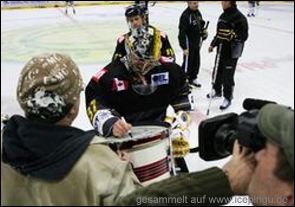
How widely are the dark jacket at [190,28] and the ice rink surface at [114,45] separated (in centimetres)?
49

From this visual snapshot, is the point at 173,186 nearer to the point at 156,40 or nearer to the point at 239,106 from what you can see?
the point at 156,40

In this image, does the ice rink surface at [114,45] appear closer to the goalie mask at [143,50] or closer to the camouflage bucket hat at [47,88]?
the goalie mask at [143,50]

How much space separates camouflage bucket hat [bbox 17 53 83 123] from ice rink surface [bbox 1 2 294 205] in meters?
1.63

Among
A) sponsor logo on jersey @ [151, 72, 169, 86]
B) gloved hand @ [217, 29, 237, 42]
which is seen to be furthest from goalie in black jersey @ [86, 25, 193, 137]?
gloved hand @ [217, 29, 237, 42]

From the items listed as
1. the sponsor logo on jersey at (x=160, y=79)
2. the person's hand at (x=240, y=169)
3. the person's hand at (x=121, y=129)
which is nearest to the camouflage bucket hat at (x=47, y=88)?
the person's hand at (x=240, y=169)

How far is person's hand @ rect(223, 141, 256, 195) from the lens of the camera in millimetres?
694

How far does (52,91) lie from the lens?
823mm

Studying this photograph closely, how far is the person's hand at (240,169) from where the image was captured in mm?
694

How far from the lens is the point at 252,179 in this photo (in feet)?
2.20

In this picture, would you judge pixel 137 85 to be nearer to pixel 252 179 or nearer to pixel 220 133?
pixel 220 133

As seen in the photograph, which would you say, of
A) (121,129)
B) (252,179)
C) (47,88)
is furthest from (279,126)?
(121,129)

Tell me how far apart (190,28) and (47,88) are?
3333mm

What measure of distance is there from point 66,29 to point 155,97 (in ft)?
20.3

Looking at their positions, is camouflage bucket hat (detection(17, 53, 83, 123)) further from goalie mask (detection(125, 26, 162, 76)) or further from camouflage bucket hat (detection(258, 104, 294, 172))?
goalie mask (detection(125, 26, 162, 76))
